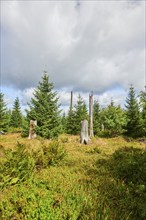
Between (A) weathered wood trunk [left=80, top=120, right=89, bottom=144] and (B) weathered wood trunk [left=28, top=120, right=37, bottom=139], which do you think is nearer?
(A) weathered wood trunk [left=80, top=120, right=89, bottom=144]

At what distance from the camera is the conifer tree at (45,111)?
20906 millimetres

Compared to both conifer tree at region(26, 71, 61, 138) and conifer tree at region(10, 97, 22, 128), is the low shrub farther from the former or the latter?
conifer tree at region(10, 97, 22, 128)

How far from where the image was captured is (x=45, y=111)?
70.2 feet

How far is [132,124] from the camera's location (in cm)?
2753

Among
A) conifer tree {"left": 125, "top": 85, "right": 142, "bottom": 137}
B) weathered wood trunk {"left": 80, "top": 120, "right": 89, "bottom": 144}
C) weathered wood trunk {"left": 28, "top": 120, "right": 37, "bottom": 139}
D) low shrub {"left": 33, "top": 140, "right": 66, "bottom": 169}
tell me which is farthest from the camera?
conifer tree {"left": 125, "top": 85, "right": 142, "bottom": 137}

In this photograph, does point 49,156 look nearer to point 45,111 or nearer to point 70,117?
point 45,111

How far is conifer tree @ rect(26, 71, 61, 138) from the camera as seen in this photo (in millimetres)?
20906

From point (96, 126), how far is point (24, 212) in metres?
29.6

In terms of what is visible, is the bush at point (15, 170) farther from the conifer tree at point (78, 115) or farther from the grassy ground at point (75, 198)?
the conifer tree at point (78, 115)

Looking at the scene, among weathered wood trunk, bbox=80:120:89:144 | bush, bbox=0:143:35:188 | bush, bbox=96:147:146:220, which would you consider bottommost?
bush, bbox=96:147:146:220

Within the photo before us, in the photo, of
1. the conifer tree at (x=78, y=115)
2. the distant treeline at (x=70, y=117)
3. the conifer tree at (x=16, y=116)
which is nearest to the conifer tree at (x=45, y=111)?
the distant treeline at (x=70, y=117)

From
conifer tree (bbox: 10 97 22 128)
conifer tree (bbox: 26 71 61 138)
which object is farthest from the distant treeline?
conifer tree (bbox: 10 97 22 128)

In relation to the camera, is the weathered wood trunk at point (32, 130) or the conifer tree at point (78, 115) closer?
the weathered wood trunk at point (32, 130)

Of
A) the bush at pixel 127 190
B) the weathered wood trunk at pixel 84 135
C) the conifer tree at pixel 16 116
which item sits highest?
the conifer tree at pixel 16 116
